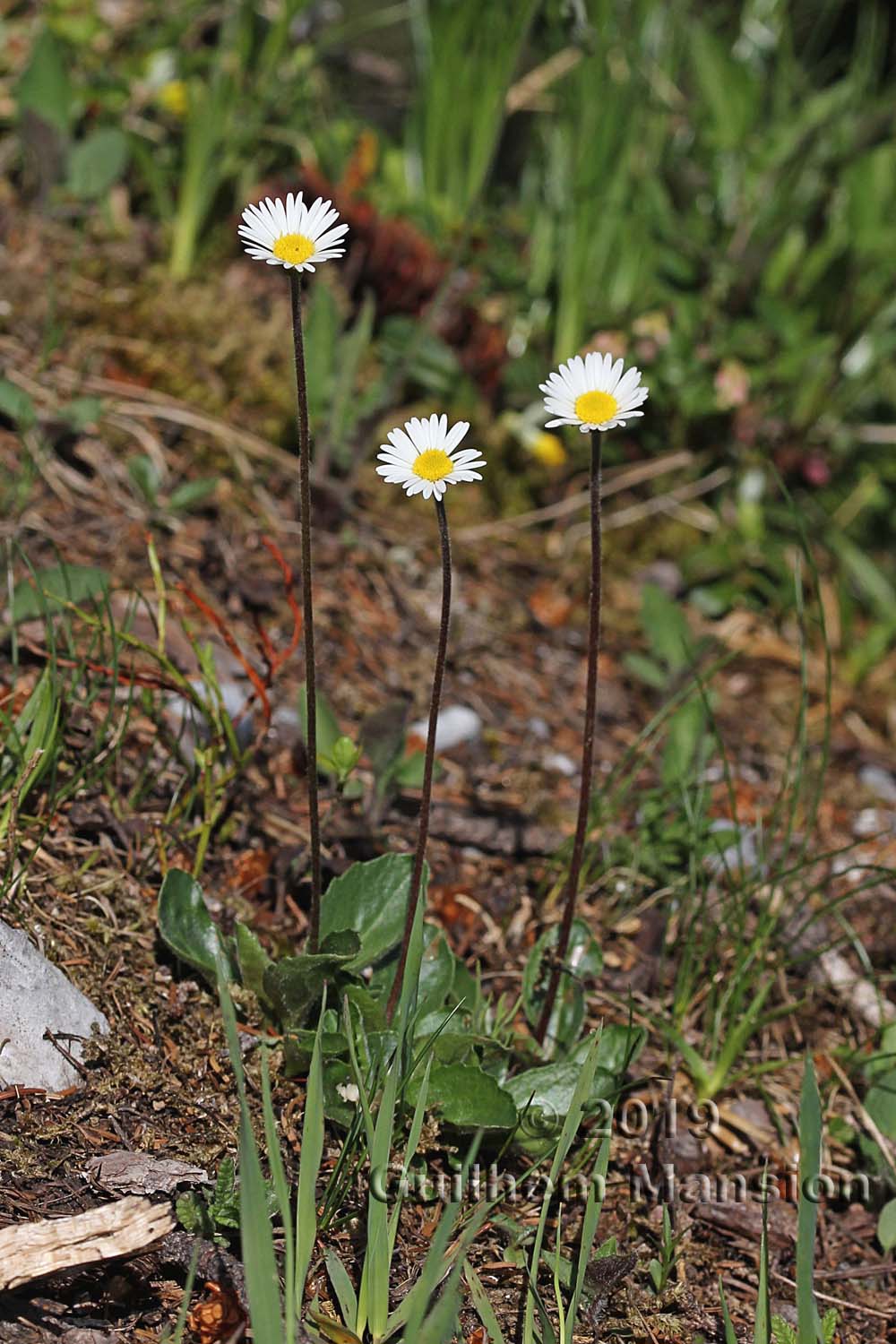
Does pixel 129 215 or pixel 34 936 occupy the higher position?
pixel 129 215

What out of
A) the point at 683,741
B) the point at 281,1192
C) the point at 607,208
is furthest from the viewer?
the point at 607,208

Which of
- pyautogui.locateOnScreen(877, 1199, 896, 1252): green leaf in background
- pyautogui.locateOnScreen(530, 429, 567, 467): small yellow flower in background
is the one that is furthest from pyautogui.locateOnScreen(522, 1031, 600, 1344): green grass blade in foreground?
pyautogui.locateOnScreen(530, 429, 567, 467): small yellow flower in background

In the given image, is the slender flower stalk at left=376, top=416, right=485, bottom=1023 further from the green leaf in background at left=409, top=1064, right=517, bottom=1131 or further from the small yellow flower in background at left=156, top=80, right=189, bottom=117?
the small yellow flower in background at left=156, top=80, right=189, bottom=117

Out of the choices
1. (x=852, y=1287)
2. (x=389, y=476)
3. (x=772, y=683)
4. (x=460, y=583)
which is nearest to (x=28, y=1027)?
(x=389, y=476)

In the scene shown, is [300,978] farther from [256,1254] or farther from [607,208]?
[607,208]

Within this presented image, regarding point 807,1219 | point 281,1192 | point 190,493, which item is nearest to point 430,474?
point 281,1192

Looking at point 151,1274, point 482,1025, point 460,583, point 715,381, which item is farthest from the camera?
point 715,381

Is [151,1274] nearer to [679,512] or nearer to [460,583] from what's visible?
[460,583]
